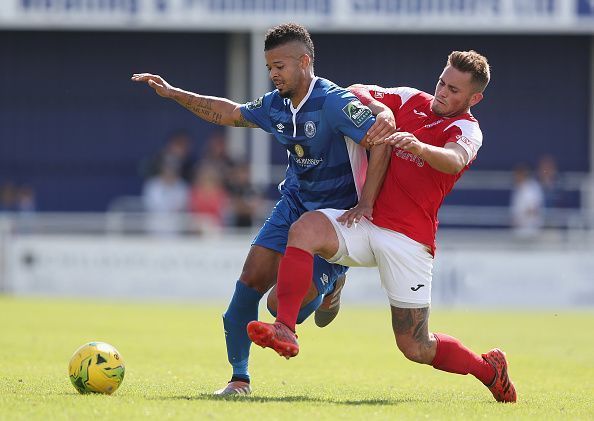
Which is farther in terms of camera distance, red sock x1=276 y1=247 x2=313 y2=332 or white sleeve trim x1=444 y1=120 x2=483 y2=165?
white sleeve trim x1=444 y1=120 x2=483 y2=165

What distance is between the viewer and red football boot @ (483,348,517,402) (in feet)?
27.6

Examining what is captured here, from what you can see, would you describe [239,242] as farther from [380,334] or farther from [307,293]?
[307,293]

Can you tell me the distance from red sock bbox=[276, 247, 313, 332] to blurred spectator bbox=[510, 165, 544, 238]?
15190 mm

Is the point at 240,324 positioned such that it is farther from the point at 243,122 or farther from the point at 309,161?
the point at 243,122

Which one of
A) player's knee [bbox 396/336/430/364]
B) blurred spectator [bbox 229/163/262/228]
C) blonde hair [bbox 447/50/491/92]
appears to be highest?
blonde hair [bbox 447/50/491/92]

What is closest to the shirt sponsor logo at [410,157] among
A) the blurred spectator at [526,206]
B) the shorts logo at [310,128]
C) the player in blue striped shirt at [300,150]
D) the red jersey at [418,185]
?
the red jersey at [418,185]

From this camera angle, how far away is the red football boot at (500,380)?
331 inches

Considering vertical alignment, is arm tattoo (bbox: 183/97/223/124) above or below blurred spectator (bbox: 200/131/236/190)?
above

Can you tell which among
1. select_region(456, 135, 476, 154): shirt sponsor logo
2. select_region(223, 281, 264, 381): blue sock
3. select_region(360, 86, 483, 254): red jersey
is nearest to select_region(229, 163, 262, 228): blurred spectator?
select_region(223, 281, 264, 381): blue sock

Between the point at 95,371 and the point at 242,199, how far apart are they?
46.6ft

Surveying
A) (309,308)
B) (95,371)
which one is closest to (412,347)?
(309,308)

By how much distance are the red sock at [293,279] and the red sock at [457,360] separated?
1109 millimetres

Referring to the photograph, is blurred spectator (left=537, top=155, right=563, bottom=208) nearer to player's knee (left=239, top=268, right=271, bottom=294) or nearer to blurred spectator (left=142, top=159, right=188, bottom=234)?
blurred spectator (left=142, top=159, right=188, bottom=234)

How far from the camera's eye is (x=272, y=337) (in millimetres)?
7375
